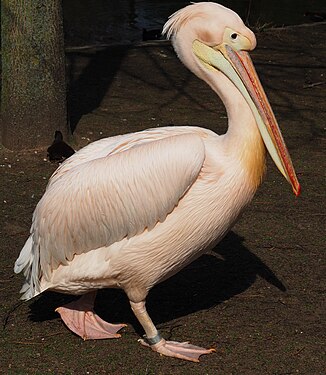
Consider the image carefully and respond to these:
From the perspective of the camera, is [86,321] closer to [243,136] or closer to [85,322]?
[85,322]

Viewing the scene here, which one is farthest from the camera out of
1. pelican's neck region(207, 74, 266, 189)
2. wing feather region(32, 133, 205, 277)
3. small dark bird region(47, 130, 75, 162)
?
small dark bird region(47, 130, 75, 162)

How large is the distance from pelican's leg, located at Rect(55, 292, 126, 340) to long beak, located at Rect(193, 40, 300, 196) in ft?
3.49

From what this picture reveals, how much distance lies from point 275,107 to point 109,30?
4.06m

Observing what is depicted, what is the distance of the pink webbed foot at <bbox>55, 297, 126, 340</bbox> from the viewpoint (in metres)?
3.82

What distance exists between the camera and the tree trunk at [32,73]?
5.80 metres

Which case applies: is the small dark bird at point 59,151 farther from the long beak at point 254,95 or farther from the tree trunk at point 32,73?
the long beak at point 254,95

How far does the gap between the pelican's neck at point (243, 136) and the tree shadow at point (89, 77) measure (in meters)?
3.09

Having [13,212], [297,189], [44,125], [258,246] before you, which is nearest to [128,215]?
[297,189]

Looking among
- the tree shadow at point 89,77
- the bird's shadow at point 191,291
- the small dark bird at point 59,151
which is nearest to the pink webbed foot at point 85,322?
the bird's shadow at point 191,291

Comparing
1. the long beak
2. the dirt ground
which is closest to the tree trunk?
the dirt ground

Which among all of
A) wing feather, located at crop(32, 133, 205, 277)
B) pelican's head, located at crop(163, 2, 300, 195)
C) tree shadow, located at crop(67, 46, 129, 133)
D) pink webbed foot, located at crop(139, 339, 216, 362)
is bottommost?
tree shadow, located at crop(67, 46, 129, 133)

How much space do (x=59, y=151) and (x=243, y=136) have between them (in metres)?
2.53

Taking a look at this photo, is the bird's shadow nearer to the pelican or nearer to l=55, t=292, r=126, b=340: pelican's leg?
l=55, t=292, r=126, b=340: pelican's leg

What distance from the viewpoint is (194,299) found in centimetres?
421
